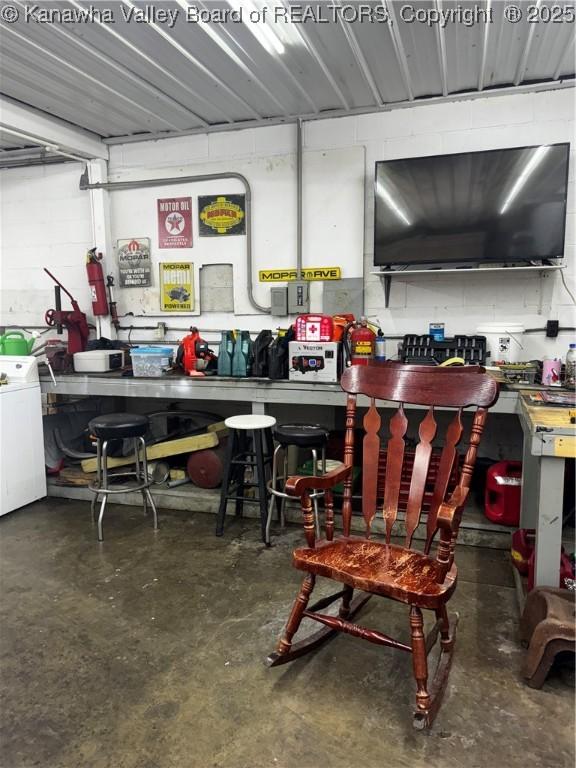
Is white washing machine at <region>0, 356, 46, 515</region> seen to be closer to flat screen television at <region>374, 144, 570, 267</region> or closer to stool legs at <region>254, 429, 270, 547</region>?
stool legs at <region>254, 429, 270, 547</region>

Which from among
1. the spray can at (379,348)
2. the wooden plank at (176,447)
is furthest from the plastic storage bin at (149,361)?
the spray can at (379,348)

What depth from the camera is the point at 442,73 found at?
300 cm

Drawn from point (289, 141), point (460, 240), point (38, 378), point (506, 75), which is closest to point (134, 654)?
point (38, 378)

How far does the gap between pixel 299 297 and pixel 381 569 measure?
8.08ft

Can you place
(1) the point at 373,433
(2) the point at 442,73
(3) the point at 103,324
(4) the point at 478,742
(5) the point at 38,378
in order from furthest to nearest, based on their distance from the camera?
(3) the point at 103,324 → (5) the point at 38,378 → (2) the point at 442,73 → (1) the point at 373,433 → (4) the point at 478,742

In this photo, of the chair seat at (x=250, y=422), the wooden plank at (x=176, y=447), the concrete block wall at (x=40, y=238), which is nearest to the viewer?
the chair seat at (x=250, y=422)

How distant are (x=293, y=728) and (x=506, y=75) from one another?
354 centimetres

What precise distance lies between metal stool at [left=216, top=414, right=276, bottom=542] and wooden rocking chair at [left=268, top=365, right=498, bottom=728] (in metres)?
0.97

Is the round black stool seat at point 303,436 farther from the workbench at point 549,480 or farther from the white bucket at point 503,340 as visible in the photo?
the white bucket at point 503,340

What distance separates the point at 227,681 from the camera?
1760 mm

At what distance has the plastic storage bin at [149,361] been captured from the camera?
3.44m

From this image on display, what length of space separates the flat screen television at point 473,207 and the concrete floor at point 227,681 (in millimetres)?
1855

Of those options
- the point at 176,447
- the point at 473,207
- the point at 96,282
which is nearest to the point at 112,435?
the point at 176,447

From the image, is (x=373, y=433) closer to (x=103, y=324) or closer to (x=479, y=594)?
(x=479, y=594)
